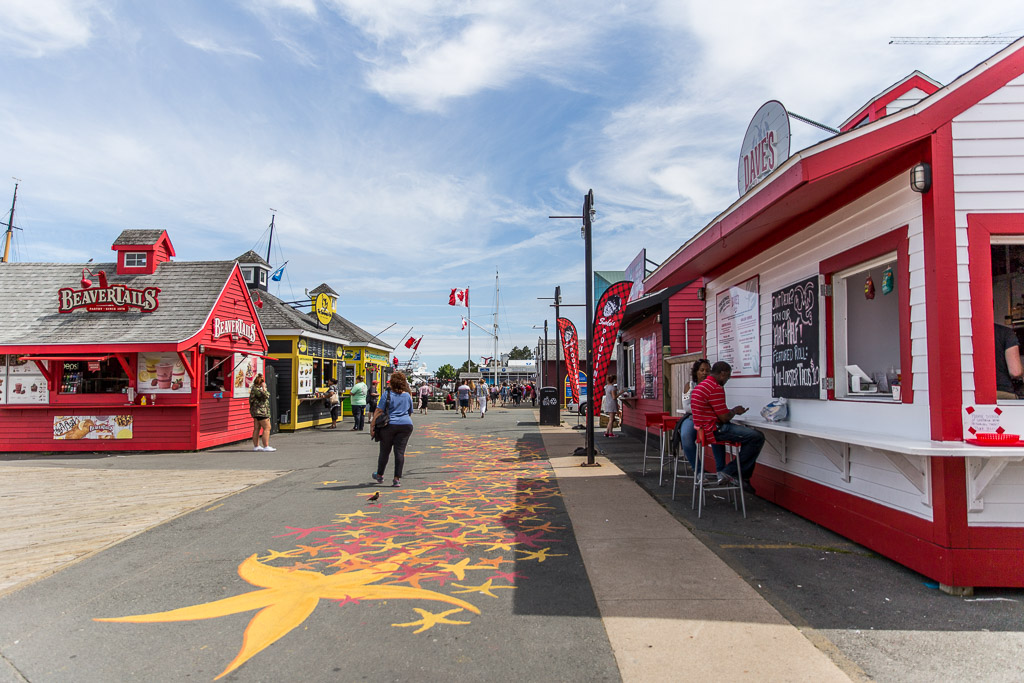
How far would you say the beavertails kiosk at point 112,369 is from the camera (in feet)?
47.5

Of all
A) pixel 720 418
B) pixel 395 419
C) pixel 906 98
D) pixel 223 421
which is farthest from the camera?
pixel 223 421

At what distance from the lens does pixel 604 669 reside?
11.6 feet

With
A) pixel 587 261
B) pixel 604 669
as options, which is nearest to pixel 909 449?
pixel 604 669

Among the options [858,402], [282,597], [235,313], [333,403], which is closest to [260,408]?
[235,313]

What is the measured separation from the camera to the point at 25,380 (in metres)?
14.8

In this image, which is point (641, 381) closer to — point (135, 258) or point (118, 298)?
point (118, 298)

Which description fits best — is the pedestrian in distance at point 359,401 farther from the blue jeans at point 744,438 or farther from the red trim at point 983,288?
the red trim at point 983,288

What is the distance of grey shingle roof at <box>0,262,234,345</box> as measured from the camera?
1463 cm

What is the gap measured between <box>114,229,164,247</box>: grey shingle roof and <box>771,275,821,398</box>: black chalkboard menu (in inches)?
605

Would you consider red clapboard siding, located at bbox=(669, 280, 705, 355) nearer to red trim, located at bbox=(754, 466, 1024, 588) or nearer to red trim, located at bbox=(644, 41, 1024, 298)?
red trim, located at bbox=(644, 41, 1024, 298)

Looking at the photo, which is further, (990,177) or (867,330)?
(867,330)

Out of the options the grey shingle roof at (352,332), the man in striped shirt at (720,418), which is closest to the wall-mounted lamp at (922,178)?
the man in striped shirt at (720,418)

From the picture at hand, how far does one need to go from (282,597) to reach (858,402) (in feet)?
16.7

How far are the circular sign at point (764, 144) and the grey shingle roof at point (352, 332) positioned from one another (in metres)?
21.0
